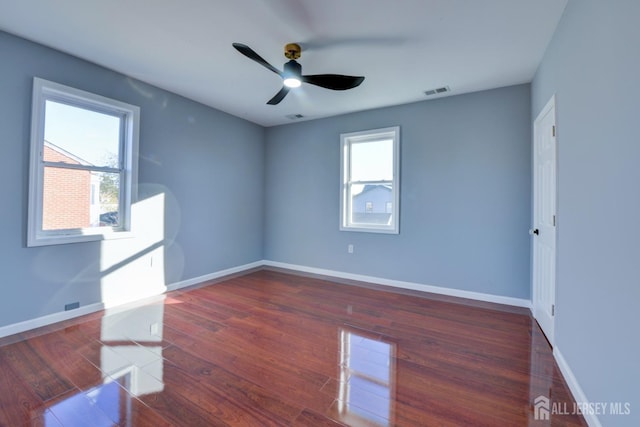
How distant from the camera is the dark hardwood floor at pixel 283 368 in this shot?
61.7 inches

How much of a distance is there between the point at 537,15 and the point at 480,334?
8.73 ft

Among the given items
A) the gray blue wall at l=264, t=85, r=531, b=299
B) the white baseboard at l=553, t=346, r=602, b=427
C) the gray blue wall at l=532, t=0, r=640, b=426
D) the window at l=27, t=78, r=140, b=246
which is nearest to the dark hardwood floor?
the white baseboard at l=553, t=346, r=602, b=427

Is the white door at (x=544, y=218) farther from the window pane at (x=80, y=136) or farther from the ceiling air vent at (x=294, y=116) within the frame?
the window pane at (x=80, y=136)

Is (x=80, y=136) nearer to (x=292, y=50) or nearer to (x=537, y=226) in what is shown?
(x=292, y=50)

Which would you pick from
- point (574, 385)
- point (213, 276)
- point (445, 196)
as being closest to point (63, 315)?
point (213, 276)

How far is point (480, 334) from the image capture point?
2.56 meters

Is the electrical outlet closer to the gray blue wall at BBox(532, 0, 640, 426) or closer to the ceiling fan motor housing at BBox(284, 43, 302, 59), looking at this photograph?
the ceiling fan motor housing at BBox(284, 43, 302, 59)

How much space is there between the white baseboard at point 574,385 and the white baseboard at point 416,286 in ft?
3.93

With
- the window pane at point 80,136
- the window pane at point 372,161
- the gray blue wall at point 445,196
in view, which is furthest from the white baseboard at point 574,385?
the window pane at point 80,136

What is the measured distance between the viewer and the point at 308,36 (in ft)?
7.82

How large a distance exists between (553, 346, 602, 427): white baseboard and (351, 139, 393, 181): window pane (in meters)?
2.68

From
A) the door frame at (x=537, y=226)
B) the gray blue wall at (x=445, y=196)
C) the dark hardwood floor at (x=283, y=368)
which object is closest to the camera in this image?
the dark hardwood floor at (x=283, y=368)

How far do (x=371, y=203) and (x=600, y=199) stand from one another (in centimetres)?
291

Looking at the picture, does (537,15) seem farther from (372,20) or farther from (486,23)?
(372,20)
